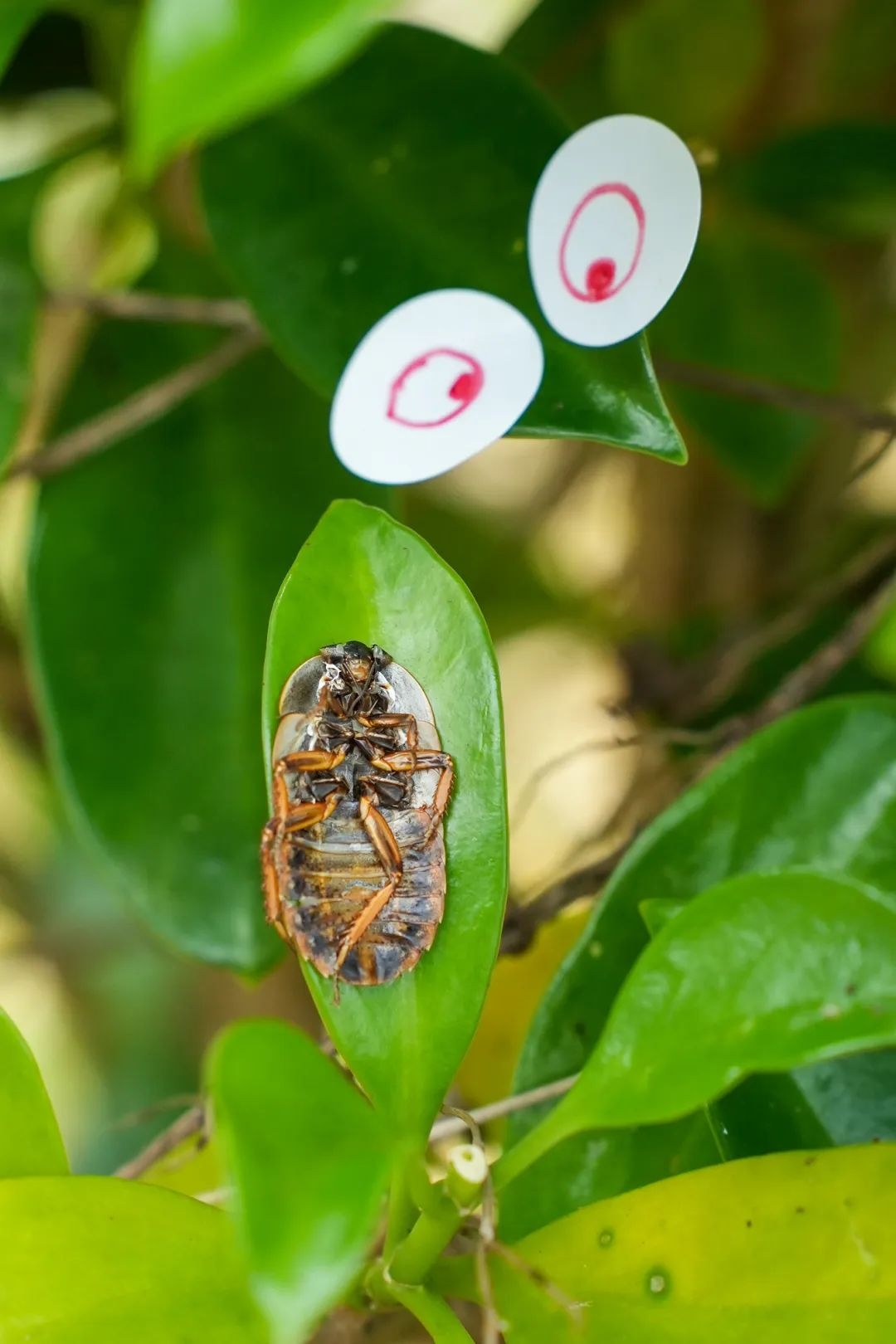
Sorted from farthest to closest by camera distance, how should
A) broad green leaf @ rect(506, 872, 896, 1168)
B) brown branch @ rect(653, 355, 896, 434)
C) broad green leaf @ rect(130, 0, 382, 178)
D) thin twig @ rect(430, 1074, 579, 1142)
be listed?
brown branch @ rect(653, 355, 896, 434)
thin twig @ rect(430, 1074, 579, 1142)
broad green leaf @ rect(506, 872, 896, 1168)
broad green leaf @ rect(130, 0, 382, 178)

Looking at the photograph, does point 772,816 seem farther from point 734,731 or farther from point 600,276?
point 600,276

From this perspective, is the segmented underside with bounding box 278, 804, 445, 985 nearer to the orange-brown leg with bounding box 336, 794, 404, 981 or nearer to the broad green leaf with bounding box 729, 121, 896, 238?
the orange-brown leg with bounding box 336, 794, 404, 981

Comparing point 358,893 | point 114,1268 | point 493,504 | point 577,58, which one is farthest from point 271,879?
point 493,504

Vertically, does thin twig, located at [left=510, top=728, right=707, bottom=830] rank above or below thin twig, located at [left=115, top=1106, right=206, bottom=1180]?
above

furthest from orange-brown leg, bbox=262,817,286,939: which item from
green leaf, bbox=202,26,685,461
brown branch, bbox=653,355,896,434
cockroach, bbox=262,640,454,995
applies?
brown branch, bbox=653,355,896,434

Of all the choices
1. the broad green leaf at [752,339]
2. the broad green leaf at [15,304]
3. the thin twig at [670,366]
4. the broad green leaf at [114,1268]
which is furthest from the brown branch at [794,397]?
the broad green leaf at [114,1268]

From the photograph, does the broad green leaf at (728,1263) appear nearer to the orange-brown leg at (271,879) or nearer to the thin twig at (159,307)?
the orange-brown leg at (271,879)

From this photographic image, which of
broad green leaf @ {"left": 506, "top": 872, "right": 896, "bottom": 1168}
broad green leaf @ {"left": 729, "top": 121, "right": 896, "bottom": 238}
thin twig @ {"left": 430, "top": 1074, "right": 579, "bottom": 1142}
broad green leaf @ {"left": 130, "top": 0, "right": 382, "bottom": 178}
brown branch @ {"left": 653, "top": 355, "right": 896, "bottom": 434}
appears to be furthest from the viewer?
broad green leaf @ {"left": 729, "top": 121, "right": 896, "bottom": 238}

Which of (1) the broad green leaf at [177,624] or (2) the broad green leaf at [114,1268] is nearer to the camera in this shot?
(2) the broad green leaf at [114,1268]
